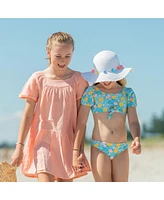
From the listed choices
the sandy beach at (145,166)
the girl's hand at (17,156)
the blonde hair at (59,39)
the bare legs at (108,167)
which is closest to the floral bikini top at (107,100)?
the bare legs at (108,167)

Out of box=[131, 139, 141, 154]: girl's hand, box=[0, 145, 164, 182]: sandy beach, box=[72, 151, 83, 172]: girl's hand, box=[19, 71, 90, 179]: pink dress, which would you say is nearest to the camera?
box=[131, 139, 141, 154]: girl's hand

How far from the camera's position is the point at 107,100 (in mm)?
4062

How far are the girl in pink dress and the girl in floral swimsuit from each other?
0.33ft

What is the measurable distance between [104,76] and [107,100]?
221mm

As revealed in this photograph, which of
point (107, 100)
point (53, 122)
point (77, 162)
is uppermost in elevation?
point (107, 100)

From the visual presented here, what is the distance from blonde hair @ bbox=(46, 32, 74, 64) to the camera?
406cm

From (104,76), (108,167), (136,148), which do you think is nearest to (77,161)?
(108,167)

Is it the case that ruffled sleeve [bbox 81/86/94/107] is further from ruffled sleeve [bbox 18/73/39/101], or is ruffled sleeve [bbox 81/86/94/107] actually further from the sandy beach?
the sandy beach

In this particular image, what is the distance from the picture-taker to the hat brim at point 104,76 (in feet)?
13.2

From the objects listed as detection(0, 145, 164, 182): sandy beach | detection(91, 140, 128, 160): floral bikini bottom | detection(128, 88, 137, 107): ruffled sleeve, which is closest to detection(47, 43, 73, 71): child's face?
detection(128, 88, 137, 107): ruffled sleeve

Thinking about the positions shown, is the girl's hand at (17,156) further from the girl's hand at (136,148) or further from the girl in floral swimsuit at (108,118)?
the girl's hand at (136,148)

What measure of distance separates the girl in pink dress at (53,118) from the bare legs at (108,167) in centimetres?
11

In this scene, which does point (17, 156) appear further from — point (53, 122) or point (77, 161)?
point (77, 161)
